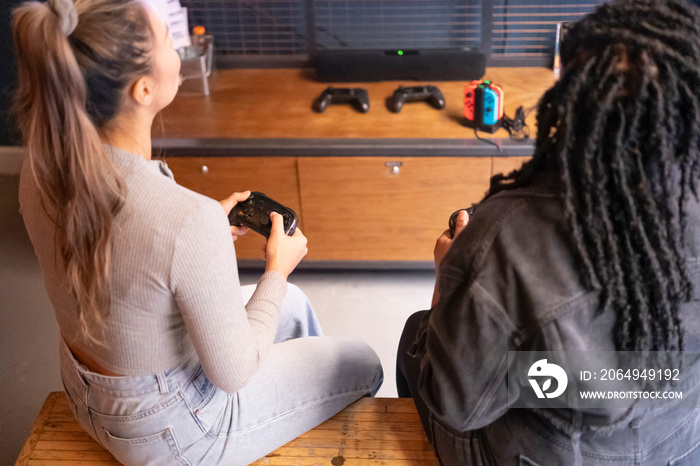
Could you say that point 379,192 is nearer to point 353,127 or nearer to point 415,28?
point 353,127

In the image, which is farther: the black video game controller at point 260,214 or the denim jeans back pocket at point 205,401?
the black video game controller at point 260,214

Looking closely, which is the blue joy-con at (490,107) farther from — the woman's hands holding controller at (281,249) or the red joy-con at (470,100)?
the woman's hands holding controller at (281,249)

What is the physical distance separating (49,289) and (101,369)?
14cm

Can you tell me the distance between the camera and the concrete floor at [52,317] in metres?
1.76

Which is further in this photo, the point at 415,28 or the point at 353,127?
the point at 415,28

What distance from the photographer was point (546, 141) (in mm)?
758

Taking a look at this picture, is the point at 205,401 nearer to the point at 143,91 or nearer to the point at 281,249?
the point at 281,249

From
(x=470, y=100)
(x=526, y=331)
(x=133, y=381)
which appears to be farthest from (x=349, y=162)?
(x=526, y=331)

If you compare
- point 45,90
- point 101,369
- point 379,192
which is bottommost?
point 379,192

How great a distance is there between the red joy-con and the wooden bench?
3.09 feet

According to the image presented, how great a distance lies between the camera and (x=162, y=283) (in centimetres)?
82

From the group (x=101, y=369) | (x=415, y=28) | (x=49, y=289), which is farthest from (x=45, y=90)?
(x=415, y=28)

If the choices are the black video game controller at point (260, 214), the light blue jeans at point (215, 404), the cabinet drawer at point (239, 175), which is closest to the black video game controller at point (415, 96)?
the cabinet drawer at point (239, 175)

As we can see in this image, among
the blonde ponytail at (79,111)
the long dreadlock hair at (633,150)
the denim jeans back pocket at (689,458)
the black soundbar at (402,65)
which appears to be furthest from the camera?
the black soundbar at (402,65)
